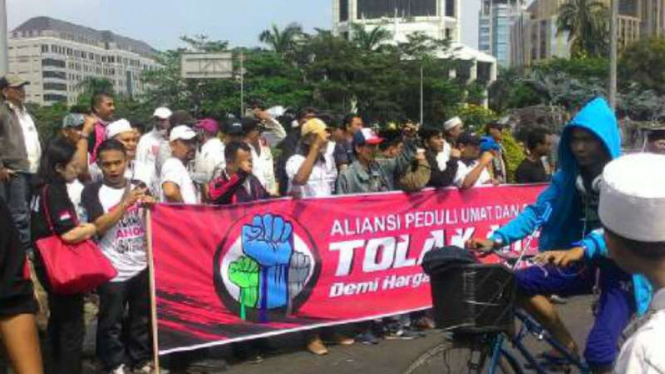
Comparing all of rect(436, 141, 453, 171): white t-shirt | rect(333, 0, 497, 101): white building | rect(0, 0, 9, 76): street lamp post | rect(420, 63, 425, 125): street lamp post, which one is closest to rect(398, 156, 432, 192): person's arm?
rect(436, 141, 453, 171): white t-shirt

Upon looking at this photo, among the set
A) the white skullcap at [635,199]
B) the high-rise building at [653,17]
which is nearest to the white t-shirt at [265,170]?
the white skullcap at [635,199]

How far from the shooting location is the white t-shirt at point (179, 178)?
6586 millimetres

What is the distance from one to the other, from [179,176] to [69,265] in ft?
5.15

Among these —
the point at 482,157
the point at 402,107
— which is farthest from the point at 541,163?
the point at 402,107

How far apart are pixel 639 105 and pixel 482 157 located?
57057mm

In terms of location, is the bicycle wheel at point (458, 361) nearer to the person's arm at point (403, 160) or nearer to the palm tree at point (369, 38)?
the person's arm at point (403, 160)

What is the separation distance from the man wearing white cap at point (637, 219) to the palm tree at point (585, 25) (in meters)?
86.9

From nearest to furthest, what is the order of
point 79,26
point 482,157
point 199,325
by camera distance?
point 199,325
point 482,157
point 79,26

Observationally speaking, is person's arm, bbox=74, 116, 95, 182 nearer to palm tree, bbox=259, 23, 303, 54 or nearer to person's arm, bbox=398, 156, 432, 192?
person's arm, bbox=398, 156, 432, 192

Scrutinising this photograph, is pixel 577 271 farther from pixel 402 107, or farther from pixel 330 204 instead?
pixel 402 107

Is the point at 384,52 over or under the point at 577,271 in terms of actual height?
over

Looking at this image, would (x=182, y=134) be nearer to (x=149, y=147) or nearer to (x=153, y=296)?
(x=153, y=296)

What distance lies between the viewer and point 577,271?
4.56 meters

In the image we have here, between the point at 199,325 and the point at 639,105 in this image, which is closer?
the point at 199,325
